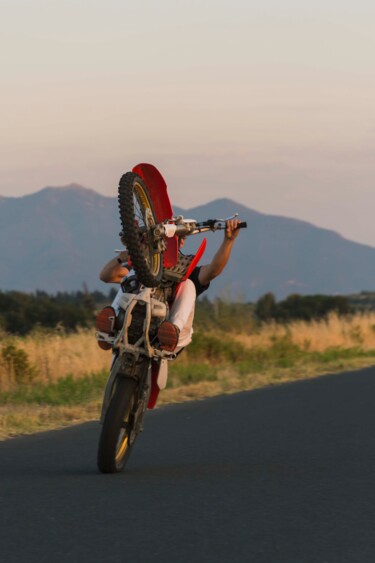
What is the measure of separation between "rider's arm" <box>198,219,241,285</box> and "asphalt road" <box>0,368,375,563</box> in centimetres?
141

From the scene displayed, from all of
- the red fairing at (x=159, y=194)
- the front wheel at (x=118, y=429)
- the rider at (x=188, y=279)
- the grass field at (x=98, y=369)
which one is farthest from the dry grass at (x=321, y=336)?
the front wheel at (x=118, y=429)

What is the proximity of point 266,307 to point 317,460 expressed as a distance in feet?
149

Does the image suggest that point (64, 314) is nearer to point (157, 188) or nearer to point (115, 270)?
point (115, 270)

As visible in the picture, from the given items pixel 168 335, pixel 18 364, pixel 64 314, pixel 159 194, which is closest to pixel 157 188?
pixel 159 194

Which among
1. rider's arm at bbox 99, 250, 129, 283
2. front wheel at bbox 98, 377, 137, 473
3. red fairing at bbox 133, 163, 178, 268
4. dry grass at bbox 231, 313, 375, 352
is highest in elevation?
red fairing at bbox 133, 163, 178, 268

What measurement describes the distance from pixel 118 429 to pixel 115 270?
1482mm

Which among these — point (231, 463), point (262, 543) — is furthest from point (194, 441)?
point (262, 543)

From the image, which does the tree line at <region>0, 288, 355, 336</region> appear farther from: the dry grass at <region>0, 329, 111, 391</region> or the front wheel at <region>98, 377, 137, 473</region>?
the front wheel at <region>98, 377, 137, 473</region>

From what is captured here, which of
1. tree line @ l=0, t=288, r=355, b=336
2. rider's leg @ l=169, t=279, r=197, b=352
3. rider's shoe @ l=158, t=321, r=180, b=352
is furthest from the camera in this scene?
A: tree line @ l=0, t=288, r=355, b=336

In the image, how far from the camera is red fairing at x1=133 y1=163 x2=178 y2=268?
373 inches

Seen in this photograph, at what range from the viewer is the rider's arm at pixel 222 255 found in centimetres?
968

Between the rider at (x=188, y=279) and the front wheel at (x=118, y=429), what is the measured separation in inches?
17.9

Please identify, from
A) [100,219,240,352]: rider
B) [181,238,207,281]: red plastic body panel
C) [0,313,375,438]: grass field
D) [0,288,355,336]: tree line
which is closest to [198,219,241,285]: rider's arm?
[100,219,240,352]: rider

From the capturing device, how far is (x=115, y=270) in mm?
9703
